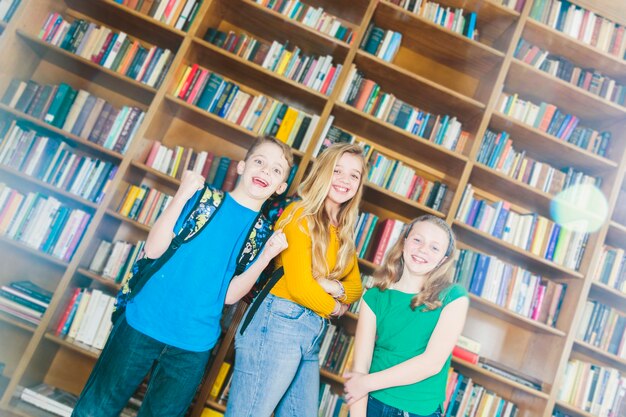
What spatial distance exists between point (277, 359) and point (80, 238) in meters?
1.49

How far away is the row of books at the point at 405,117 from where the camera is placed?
233 cm

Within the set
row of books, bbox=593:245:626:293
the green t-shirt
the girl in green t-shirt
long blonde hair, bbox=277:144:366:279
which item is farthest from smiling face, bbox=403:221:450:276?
row of books, bbox=593:245:626:293

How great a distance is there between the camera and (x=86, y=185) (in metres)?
2.16

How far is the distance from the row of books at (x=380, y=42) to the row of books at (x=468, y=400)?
1.94 meters

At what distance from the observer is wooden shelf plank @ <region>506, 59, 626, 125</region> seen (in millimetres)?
2334

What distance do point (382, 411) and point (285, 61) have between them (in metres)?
1.96

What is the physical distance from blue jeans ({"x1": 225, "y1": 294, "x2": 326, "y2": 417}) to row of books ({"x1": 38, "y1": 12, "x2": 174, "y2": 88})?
1659 mm

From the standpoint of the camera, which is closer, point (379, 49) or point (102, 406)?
point (102, 406)

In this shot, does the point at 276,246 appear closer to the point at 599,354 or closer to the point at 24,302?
the point at 24,302

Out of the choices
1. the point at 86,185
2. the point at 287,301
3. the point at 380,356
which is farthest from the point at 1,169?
the point at 380,356

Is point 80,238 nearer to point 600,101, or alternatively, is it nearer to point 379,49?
point 379,49

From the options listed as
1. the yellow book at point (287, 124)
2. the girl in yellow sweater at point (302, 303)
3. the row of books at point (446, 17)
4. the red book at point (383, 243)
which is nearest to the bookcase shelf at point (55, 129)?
the yellow book at point (287, 124)

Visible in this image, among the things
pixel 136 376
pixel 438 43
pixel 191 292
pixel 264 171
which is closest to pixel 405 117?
pixel 438 43

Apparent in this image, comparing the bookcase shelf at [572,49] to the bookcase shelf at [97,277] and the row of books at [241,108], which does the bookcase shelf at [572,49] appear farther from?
the bookcase shelf at [97,277]
